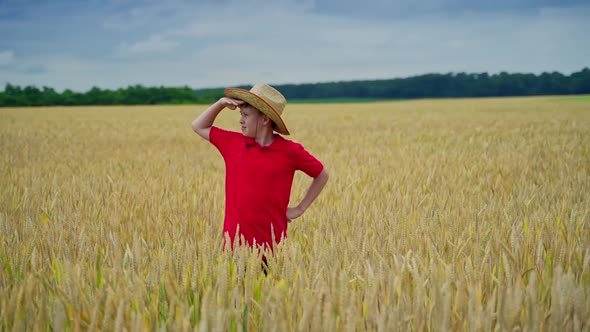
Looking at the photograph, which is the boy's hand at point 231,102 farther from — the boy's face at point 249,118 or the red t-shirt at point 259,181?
the red t-shirt at point 259,181

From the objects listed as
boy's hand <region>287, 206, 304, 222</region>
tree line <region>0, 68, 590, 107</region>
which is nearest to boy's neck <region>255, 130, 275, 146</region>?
boy's hand <region>287, 206, 304, 222</region>

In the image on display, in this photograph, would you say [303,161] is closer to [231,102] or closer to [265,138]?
[265,138]

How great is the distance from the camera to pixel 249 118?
2.71 meters

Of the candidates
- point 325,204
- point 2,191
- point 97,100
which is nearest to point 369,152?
point 325,204

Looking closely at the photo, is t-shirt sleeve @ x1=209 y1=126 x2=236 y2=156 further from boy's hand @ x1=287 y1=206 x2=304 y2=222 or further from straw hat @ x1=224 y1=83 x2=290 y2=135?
boy's hand @ x1=287 y1=206 x2=304 y2=222

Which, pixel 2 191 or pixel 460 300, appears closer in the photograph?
pixel 460 300

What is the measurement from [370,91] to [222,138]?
255ft

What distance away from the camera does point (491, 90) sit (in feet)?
235

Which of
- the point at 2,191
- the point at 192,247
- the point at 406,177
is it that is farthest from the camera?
the point at 406,177

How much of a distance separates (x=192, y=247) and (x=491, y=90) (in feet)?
244

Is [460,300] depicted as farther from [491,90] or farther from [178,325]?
[491,90]

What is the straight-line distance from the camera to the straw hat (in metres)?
2.58

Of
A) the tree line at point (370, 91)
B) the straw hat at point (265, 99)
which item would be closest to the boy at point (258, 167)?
the straw hat at point (265, 99)

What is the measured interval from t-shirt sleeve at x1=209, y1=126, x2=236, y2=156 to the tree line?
5602cm
